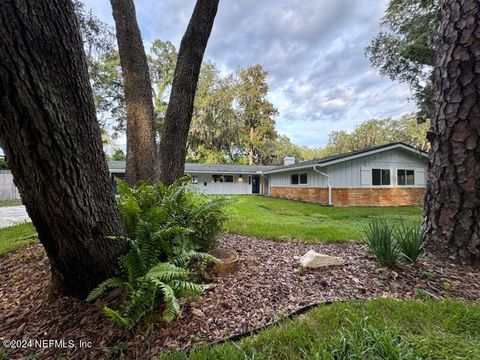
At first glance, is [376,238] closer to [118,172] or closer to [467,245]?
[467,245]

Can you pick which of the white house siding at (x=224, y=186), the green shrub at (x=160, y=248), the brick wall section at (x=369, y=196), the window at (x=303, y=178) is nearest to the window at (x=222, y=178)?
the white house siding at (x=224, y=186)

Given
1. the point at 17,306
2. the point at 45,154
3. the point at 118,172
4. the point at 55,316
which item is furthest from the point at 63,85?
the point at 118,172

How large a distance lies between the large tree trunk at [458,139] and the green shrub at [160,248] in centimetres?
243

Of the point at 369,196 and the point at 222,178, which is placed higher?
the point at 222,178

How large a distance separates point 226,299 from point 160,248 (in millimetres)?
731

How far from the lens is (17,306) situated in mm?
2148

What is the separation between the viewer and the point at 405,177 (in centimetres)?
1320

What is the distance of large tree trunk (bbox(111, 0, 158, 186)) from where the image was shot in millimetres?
4070

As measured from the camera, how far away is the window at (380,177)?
12.7 m

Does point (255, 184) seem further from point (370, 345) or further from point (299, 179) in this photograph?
point (370, 345)

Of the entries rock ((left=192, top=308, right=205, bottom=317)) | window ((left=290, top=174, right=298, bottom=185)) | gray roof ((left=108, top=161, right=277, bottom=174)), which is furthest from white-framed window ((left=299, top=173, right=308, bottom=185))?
rock ((left=192, top=308, right=205, bottom=317))

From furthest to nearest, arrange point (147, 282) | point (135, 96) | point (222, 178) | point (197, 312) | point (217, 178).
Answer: point (222, 178) → point (217, 178) → point (135, 96) → point (197, 312) → point (147, 282)

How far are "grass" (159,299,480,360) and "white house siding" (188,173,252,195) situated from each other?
745 inches

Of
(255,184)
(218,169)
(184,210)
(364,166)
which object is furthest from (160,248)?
(255,184)
